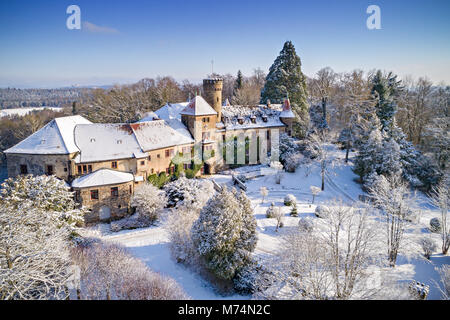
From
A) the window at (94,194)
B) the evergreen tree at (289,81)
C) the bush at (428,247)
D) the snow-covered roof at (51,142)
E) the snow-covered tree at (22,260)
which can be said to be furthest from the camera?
the evergreen tree at (289,81)

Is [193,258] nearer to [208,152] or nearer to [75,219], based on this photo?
[75,219]

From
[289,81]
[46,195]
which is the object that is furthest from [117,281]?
[289,81]

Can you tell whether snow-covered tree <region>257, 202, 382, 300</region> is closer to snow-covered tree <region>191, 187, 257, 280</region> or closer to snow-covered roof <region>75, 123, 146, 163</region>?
snow-covered tree <region>191, 187, 257, 280</region>

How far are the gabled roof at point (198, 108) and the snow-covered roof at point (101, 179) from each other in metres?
13.2

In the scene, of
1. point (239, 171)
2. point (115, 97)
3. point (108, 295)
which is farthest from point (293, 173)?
point (115, 97)

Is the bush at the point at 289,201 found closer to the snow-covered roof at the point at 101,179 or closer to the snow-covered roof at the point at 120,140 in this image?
the snow-covered roof at the point at 120,140

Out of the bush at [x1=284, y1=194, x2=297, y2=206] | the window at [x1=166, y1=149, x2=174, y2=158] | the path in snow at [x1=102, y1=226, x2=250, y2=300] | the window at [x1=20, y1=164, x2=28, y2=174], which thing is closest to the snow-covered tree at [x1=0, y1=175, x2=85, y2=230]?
the path in snow at [x1=102, y1=226, x2=250, y2=300]

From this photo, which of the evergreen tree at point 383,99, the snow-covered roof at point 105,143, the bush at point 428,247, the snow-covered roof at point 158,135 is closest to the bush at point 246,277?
the bush at point 428,247

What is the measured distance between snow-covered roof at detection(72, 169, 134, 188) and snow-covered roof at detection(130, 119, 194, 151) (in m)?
4.53

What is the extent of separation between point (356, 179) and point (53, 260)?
35.7m

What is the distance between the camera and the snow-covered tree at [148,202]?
26359mm

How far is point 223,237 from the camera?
58.2 ft

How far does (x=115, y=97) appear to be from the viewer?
5888 centimetres
